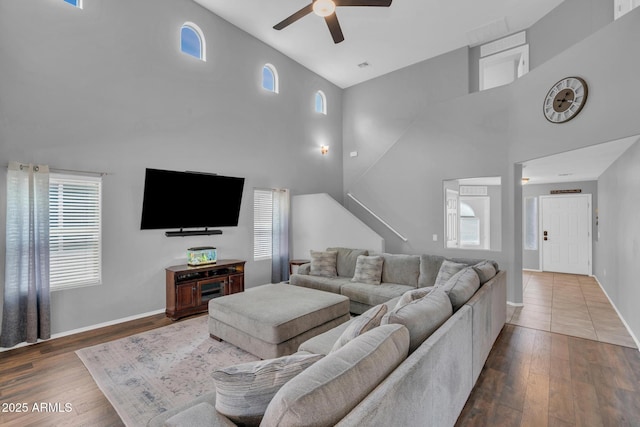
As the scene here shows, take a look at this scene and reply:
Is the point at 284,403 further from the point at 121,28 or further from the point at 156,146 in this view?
the point at 121,28

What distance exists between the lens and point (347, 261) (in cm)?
508

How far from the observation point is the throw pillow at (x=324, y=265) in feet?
16.6

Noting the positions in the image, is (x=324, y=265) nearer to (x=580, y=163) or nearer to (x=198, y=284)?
(x=198, y=284)

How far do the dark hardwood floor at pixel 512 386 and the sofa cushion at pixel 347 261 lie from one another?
7.23 ft

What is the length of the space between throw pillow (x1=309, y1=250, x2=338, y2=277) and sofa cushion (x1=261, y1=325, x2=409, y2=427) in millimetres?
3511

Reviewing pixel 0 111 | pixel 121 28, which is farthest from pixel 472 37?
pixel 0 111

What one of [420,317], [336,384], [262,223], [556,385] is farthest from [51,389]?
[556,385]

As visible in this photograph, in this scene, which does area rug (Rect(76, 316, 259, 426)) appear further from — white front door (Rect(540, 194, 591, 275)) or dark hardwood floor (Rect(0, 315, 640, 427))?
white front door (Rect(540, 194, 591, 275))

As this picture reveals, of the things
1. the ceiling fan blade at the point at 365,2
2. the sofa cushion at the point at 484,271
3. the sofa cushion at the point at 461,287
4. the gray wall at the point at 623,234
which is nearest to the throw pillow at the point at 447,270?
the sofa cushion at the point at 484,271

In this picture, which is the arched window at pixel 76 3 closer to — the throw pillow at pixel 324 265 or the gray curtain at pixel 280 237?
the gray curtain at pixel 280 237

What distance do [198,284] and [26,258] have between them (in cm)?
192

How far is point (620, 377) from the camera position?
279 cm

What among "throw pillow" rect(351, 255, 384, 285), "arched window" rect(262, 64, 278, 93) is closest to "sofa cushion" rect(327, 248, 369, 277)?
"throw pillow" rect(351, 255, 384, 285)

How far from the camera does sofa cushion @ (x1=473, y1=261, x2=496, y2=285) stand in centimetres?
318
